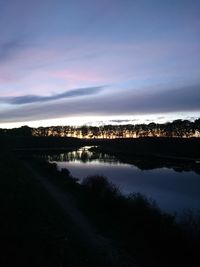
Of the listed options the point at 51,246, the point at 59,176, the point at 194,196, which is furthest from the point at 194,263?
the point at 59,176

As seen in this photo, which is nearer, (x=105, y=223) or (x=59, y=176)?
(x=105, y=223)

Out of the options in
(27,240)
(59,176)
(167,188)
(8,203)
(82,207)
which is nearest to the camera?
(27,240)

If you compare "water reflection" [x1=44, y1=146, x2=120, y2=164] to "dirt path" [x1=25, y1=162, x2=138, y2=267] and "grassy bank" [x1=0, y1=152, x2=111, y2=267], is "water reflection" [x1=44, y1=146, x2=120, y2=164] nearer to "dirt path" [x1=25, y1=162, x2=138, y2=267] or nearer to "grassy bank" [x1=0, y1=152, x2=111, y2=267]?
"dirt path" [x1=25, y1=162, x2=138, y2=267]

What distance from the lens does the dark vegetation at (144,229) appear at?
13922 mm

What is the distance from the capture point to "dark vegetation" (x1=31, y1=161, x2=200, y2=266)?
45.7 ft

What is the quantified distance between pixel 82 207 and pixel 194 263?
11335 millimetres

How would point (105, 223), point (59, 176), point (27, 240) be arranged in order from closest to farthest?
1. point (27, 240)
2. point (105, 223)
3. point (59, 176)

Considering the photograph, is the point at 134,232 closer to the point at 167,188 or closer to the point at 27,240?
the point at 27,240

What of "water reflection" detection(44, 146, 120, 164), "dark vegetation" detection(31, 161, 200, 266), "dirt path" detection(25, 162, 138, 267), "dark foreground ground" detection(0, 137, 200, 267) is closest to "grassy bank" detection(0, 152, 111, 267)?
"dark foreground ground" detection(0, 137, 200, 267)

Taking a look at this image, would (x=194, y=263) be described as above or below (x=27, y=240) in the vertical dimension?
below

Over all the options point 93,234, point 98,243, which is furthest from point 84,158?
point 98,243

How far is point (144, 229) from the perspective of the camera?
17062mm

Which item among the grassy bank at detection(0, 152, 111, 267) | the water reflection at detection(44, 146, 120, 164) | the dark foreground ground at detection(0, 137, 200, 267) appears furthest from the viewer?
the water reflection at detection(44, 146, 120, 164)

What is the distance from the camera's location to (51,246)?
507 inches
